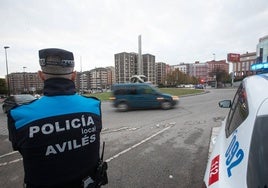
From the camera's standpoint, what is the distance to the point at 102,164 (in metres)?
1.95

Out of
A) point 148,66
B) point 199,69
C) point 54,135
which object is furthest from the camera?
point 199,69

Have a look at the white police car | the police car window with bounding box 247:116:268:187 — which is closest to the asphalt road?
the white police car

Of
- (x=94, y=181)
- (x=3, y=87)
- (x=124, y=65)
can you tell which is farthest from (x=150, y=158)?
(x=124, y=65)

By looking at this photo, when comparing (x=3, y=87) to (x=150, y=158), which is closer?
(x=150, y=158)

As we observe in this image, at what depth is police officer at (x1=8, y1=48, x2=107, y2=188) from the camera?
1.43 metres

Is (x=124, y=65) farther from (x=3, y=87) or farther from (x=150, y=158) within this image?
(x=150, y=158)

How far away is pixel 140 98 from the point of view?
43.7 ft

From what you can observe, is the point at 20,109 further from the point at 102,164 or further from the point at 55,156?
the point at 102,164

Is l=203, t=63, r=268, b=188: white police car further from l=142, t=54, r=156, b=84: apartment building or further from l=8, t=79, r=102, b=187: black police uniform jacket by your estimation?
l=142, t=54, r=156, b=84: apartment building

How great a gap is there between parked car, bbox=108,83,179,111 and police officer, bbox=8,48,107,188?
457 inches

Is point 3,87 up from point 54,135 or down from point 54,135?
down

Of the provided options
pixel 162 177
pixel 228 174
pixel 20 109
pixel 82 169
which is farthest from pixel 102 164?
pixel 162 177

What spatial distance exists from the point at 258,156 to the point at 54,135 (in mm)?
1336

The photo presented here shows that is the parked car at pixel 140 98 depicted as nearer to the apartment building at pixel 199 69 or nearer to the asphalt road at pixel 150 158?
the asphalt road at pixel 150 158
